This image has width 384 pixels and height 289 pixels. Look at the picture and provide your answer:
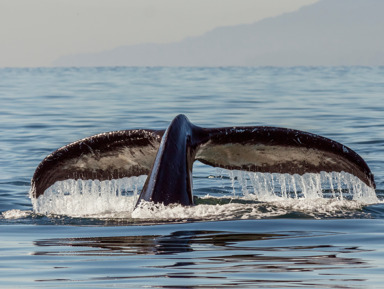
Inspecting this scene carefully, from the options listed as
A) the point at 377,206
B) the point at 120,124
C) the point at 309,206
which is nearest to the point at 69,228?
the point at 309,206

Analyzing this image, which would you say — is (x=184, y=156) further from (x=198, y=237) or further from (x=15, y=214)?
(x=15, y=214)

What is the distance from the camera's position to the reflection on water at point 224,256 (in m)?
7.44

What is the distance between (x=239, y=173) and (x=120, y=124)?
48.8 feet

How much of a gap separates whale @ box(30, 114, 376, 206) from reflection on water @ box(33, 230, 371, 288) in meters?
0.85

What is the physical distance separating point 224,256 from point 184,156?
2243 millimetres

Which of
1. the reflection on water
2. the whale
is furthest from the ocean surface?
the whale

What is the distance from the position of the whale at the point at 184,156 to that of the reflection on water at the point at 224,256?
0.85 metres

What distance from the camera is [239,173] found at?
11.0m

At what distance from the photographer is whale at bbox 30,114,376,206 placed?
33.7ft

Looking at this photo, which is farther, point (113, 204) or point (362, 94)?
point (362, 94)

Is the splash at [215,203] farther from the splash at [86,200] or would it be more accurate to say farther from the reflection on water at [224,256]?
the reflection on water at [224,256]

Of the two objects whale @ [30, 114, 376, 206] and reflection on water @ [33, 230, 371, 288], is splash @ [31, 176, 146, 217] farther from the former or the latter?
reflection on water @ [33, 230, 371, 288]

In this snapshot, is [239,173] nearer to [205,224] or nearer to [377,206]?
[205,224]

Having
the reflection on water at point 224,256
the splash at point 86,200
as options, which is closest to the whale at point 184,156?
the splash at point 86,200
